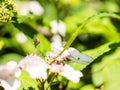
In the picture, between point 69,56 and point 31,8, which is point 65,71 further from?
point 31,8

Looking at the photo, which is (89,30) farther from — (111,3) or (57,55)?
(57,55)

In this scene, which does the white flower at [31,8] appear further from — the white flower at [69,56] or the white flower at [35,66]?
the white flower at [35,66]

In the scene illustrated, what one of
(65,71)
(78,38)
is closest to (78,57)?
(65,71)

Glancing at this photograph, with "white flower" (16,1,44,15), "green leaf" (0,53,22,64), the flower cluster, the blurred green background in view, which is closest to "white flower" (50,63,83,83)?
the flower cluster

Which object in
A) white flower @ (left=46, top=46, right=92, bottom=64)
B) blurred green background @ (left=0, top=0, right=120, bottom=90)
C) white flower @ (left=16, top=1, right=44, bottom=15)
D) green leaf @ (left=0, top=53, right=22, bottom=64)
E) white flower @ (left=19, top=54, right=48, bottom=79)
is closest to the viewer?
white flower @ (left=19, top=54, right=48, bottom=79)

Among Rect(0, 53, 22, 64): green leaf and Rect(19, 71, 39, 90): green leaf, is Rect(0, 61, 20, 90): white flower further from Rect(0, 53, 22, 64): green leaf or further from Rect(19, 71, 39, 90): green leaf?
Rect(0, 53, 22, 64): green leaf

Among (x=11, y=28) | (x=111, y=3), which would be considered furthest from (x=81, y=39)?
(x=111, y=3)
